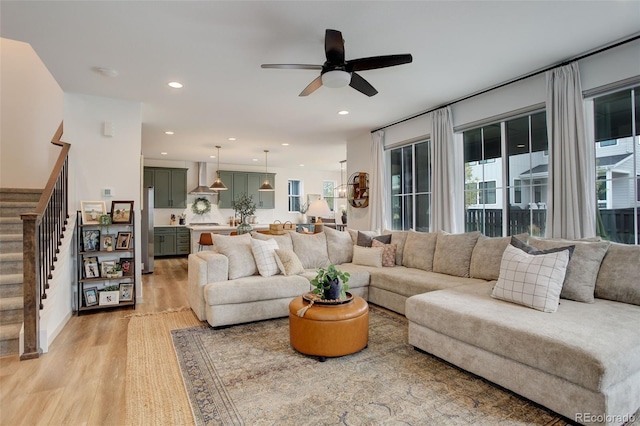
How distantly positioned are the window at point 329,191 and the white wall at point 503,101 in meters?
4.84

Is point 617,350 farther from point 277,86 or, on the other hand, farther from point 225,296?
point 277,86

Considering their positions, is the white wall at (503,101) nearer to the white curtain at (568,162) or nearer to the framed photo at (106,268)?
the white curtain at (568,162)

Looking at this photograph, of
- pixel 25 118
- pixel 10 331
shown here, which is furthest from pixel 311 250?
pixel 25 118

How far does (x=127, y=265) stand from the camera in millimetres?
→ 4262

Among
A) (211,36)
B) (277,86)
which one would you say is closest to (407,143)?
(277,86)

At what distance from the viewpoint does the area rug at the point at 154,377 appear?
1.94 m

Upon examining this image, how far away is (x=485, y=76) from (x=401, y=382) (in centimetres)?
336

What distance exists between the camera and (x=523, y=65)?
343 cm

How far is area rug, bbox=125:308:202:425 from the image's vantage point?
1944mm

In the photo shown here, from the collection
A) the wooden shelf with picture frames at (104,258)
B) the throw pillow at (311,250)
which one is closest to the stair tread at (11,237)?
the wooden shelf with picture frames at (104,258)

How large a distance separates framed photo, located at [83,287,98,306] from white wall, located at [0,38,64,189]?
7.30 ft

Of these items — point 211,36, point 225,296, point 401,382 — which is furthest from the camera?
point 225,296

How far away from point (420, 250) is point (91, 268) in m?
4.16

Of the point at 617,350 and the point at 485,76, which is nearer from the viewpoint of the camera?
the point at 617,350
